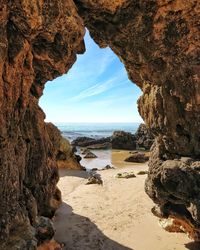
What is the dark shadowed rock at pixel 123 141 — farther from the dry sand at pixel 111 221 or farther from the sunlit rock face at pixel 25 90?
the sunlit rock face at pixel 25 90

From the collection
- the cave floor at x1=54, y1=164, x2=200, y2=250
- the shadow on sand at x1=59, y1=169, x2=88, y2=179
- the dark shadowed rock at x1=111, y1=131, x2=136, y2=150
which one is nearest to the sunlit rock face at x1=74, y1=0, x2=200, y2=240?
the cave floor at x1=54, y1=164, x2=200, y2=250

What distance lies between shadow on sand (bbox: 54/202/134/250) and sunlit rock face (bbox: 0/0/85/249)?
3.18 metres

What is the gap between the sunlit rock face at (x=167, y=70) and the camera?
12.0m

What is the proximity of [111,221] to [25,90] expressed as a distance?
9.56m

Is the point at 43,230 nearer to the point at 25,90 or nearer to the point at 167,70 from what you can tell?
the point at 25,90

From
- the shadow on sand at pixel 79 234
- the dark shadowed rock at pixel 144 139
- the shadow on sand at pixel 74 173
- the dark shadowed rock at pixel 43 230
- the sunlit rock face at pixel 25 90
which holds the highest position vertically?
the sunlit rock face at pixel 25 90

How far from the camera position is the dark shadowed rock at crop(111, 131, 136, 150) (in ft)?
182

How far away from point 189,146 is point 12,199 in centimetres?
773

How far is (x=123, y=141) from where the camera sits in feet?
185

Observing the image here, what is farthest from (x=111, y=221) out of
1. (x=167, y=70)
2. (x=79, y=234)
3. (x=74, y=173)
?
(x=74, y=173)

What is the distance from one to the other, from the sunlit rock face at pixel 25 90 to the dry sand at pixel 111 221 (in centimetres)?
389

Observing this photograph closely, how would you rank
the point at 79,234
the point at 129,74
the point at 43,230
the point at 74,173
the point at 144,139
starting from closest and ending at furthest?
the point at 43,230
the point at 79,234
the point at 129,74
the point at 74,173
the point at 144,139

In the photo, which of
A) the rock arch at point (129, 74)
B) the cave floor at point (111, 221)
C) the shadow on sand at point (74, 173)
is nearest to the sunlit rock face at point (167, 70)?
the rock arch at point (129, 74)

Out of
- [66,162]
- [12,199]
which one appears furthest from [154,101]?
[66,162]
